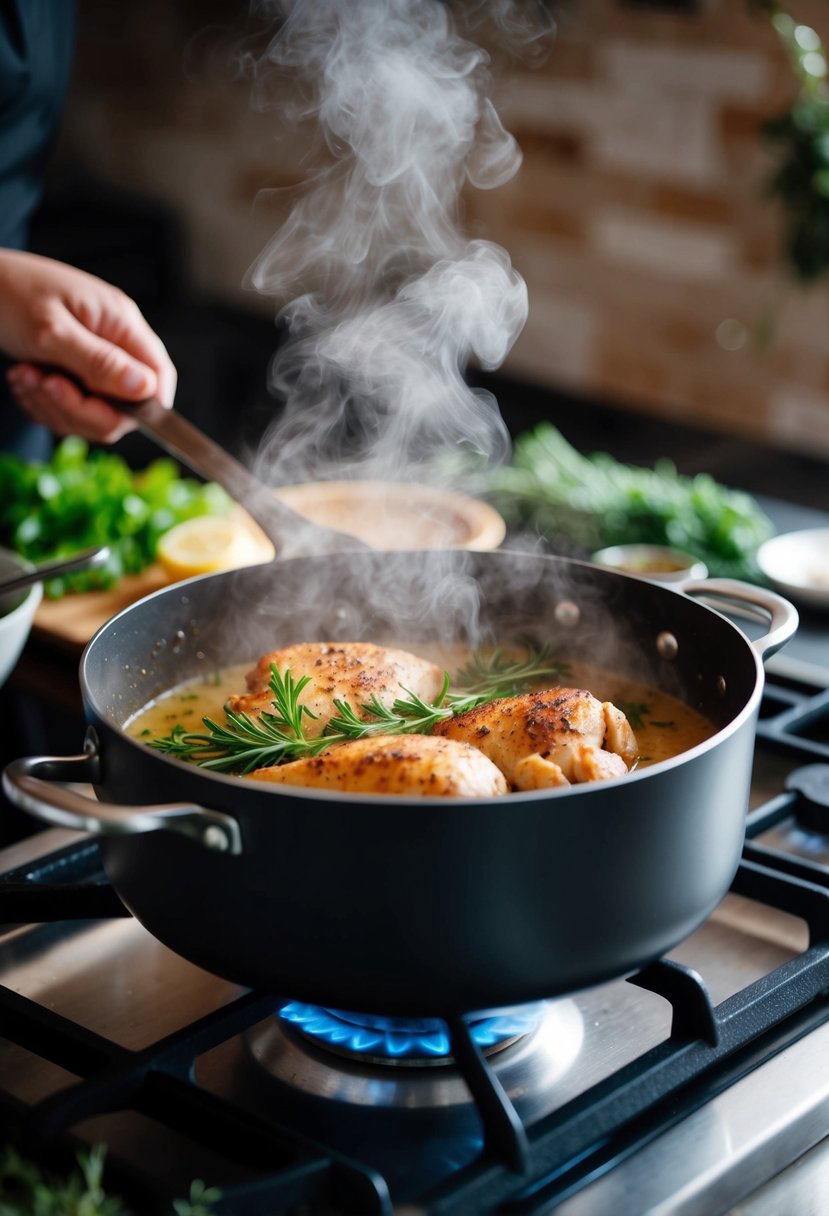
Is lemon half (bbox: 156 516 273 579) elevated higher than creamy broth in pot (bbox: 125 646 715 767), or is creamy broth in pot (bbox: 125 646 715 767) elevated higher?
creamy broth in pot (bbox: 125 646 715 767)

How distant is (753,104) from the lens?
3.26 m

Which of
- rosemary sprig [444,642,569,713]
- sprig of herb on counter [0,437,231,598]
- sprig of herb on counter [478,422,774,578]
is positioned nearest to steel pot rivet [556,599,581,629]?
rosemary sprig [444,642,569,713]

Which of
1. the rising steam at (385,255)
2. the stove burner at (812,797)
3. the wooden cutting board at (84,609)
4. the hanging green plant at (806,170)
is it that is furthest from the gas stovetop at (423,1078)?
the hanging green plant at (806,170)

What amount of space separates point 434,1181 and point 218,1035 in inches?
7.9

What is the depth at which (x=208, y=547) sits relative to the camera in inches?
80.6

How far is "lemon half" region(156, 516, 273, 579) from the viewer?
2.01 m

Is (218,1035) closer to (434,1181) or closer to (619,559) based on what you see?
(434,1181)

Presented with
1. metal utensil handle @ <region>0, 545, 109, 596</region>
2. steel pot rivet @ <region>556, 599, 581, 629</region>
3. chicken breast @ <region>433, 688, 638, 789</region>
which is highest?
chicken breast @ <region>433, 688, 638, 789</region>

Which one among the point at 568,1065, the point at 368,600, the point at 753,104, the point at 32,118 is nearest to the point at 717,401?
the point at 753,104

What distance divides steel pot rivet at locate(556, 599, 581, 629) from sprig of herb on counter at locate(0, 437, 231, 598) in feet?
2.60

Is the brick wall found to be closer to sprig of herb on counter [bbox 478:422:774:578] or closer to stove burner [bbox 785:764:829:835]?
sprig of herb on counter [bbox 478:422:774:578]

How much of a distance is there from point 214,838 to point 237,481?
2.52 feet

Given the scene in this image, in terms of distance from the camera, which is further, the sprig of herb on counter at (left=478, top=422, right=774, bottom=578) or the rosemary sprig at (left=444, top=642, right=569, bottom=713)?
the sprig of herb on counter at (left=478, top=422, right=774, bottom=578)

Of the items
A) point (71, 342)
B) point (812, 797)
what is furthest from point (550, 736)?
point (71, 342)
